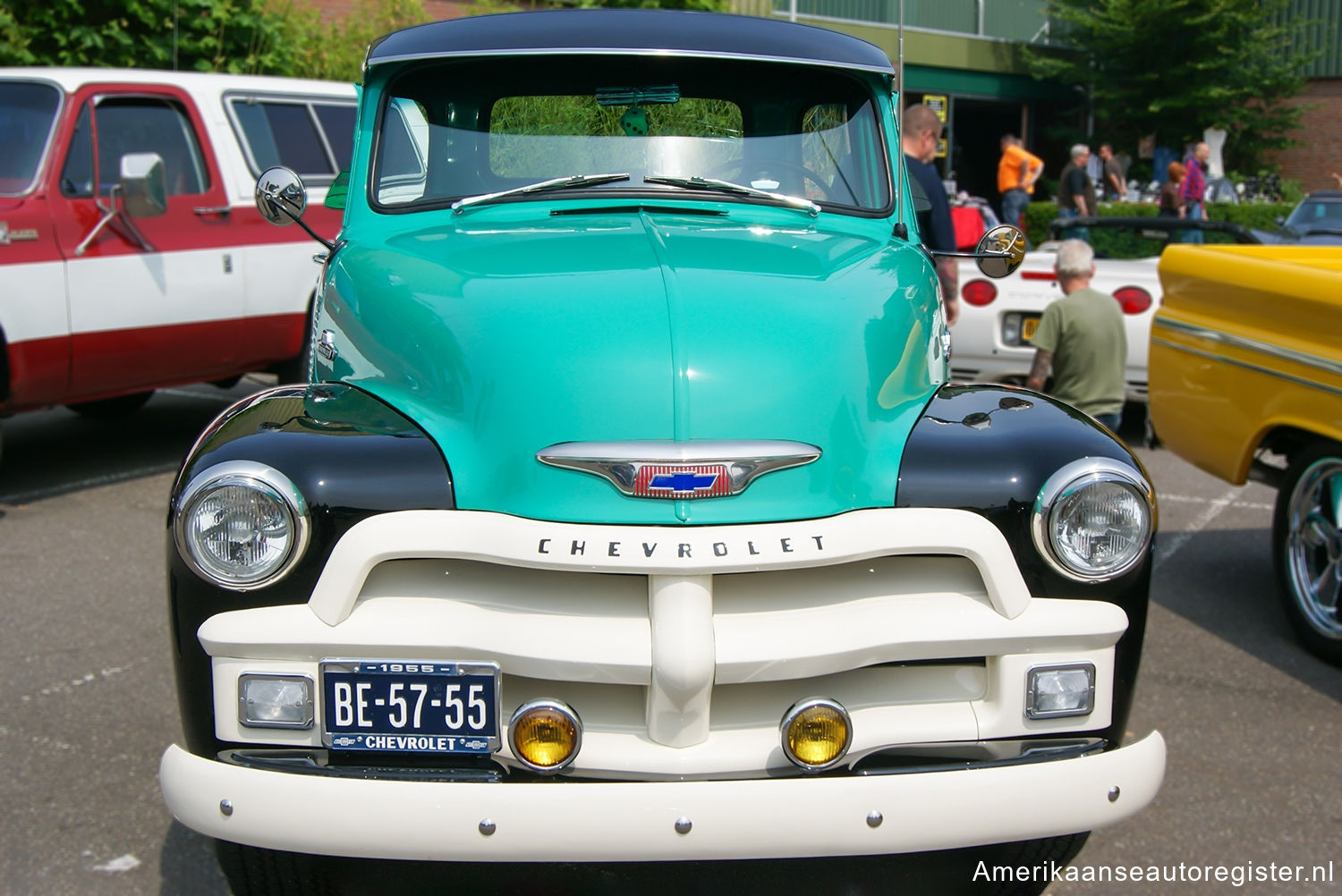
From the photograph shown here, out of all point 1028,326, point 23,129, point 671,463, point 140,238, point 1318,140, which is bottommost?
point 1028,326

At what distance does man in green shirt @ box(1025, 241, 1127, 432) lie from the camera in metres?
6.46

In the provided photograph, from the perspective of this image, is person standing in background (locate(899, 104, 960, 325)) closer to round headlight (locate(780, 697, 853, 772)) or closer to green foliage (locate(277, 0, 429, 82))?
round headlight (locate(780, 697, 853, 772))

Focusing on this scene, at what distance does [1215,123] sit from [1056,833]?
100 feet

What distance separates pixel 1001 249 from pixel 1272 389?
5.33ft

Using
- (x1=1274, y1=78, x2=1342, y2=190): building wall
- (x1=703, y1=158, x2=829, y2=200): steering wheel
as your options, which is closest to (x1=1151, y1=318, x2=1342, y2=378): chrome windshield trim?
(x1=703, y1=158, x2=829, y2=200): steering wheel

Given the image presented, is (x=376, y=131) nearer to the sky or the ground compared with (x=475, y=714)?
nearer to the sky

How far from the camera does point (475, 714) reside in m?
2.41

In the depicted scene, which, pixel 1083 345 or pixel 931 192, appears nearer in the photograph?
pixel 1083 345

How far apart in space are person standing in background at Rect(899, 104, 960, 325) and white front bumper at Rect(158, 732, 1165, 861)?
4.17m

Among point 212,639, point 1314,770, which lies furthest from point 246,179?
point 1314,770

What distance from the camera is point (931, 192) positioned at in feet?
21.8

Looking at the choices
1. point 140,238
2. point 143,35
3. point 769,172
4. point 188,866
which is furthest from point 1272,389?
point 143,35

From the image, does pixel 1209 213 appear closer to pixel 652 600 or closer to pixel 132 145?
pixel 132 145

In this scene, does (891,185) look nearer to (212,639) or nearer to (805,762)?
(805,762)
